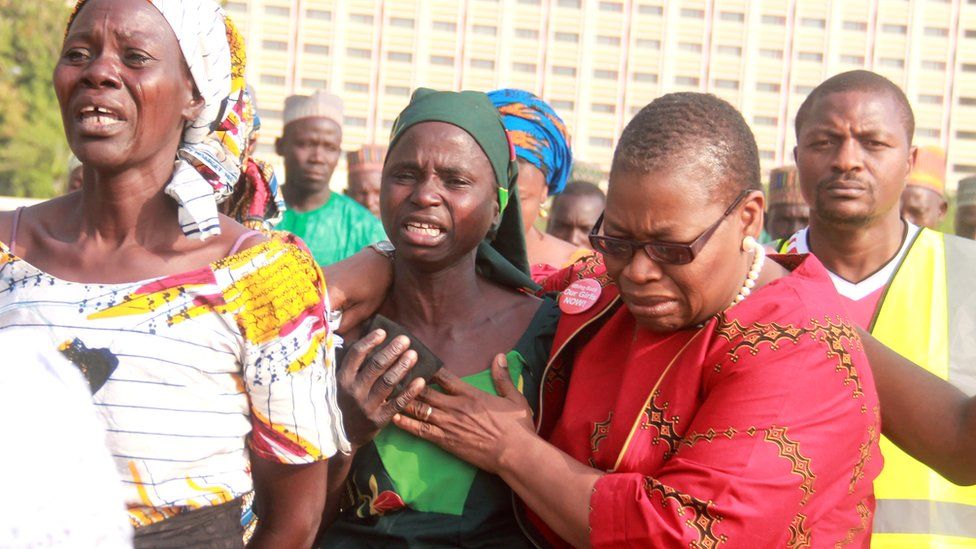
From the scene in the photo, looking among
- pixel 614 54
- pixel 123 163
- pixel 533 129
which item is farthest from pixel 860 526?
pixel 614 54

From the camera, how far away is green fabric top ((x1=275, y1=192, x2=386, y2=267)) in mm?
6301

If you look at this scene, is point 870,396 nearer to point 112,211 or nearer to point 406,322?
point 406,322

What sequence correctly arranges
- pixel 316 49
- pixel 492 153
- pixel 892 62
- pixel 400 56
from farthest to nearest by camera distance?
pixel 892 62, pixel 400 56, pixel 316 49, pixel 492 153

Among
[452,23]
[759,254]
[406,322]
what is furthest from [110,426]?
[452,23]

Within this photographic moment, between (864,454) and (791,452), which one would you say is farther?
(864,454)

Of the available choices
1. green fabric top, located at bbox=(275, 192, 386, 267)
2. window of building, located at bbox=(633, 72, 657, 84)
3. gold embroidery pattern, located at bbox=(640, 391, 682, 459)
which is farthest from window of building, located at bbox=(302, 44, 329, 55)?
gold embroidery pattern, located at bbox=(640, 391, 682, 459)

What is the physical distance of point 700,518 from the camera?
2.06 m

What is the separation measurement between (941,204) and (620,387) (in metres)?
5.53

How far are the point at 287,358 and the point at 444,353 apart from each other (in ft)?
2.56

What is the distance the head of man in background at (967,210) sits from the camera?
23.5 feet

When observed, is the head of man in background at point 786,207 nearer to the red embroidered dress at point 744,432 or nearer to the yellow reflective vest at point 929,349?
the yellow reflective vest at point 929,349

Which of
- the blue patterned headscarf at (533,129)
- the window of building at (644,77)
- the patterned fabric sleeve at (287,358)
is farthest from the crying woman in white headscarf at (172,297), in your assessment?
the window of building at (644,77)

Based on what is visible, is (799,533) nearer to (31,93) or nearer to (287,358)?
(287,358)

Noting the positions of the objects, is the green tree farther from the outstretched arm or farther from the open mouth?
the outstretched arm
